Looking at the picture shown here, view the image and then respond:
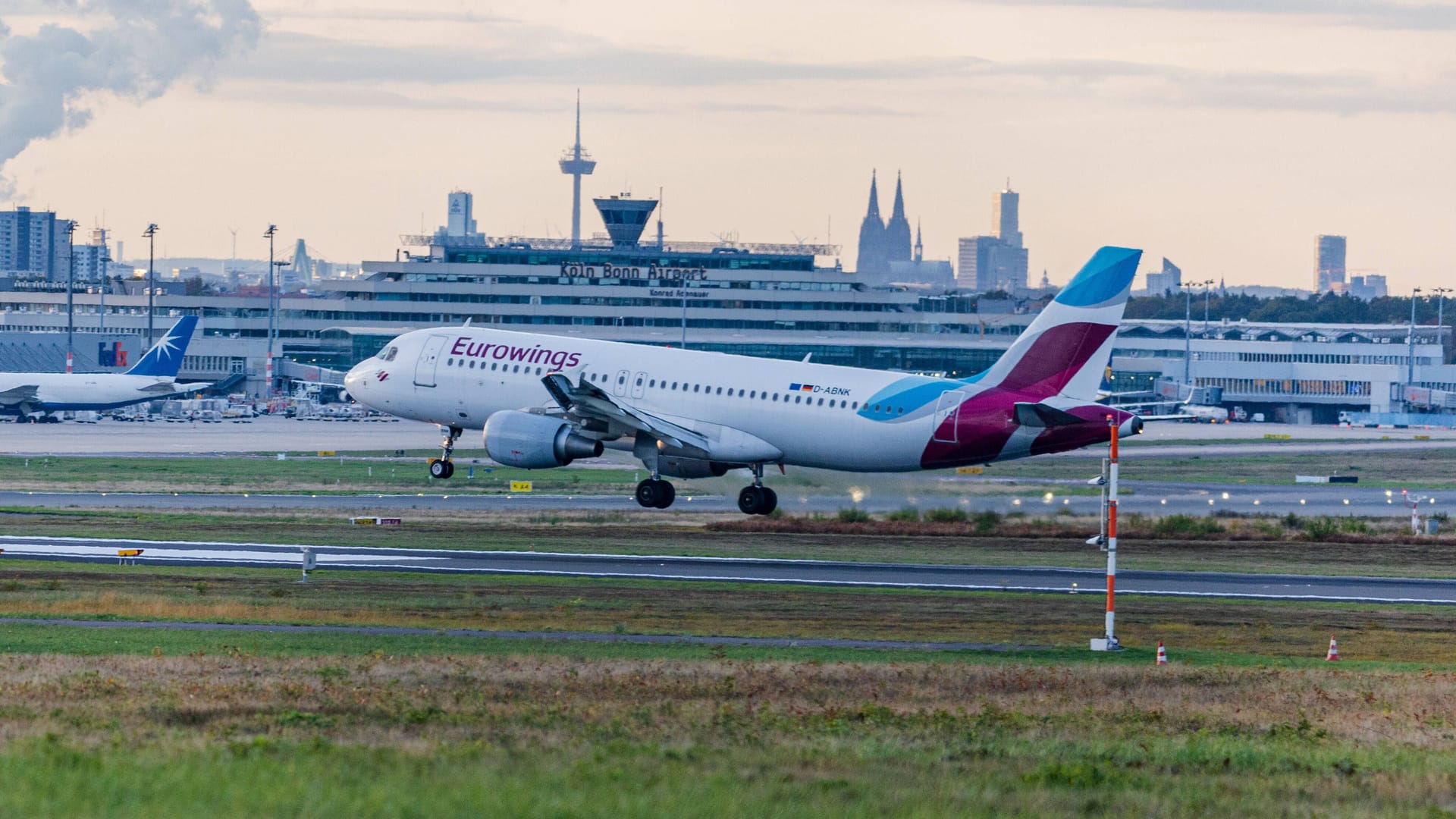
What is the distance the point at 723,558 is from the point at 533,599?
33.8ft

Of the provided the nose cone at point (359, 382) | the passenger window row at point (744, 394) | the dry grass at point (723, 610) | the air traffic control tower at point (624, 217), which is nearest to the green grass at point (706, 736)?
the dry grass at point (723, 610)

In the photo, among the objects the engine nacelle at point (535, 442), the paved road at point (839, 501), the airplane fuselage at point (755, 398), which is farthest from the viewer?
the paved road at point (839, 501)

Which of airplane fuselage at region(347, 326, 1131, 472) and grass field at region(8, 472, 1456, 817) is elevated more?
airplane fuselage at region(347, 326, 1131, 472)

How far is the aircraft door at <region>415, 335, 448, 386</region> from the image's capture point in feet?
187

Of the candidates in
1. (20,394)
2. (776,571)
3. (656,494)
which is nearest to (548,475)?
(656,494)

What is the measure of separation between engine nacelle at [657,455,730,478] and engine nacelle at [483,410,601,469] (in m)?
2.15

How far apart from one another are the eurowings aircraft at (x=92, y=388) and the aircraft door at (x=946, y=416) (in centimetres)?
8758

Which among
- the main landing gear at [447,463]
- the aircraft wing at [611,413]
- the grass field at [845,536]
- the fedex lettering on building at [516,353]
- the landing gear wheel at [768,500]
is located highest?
the fedex lettering on building at [516,353]

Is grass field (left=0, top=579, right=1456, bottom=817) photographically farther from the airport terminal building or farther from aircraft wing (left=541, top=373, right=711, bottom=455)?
the airport terminal building

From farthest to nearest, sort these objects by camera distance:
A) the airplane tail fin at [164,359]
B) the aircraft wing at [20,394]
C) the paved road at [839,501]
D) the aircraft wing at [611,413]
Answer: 1. the airplane tail fin at [164,359]
2. the aircraft wing at [20,394]
3. the paved road at [839,501]
4. the aircraft wing at [611,413]

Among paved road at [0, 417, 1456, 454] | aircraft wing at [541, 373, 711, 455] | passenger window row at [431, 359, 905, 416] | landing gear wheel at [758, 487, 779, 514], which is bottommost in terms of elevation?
paved road at [0, 417, 1456, 454]

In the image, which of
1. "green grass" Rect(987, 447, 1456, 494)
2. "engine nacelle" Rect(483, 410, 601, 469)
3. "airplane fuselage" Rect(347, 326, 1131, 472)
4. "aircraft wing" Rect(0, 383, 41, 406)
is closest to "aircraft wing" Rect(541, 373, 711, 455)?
"airplane fuselage" Rect(347, 326, 1131, 472)

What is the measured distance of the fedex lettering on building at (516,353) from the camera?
54562 millimetres

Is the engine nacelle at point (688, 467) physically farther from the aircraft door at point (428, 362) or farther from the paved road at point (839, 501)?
the aircraft door at point (428, 362)
